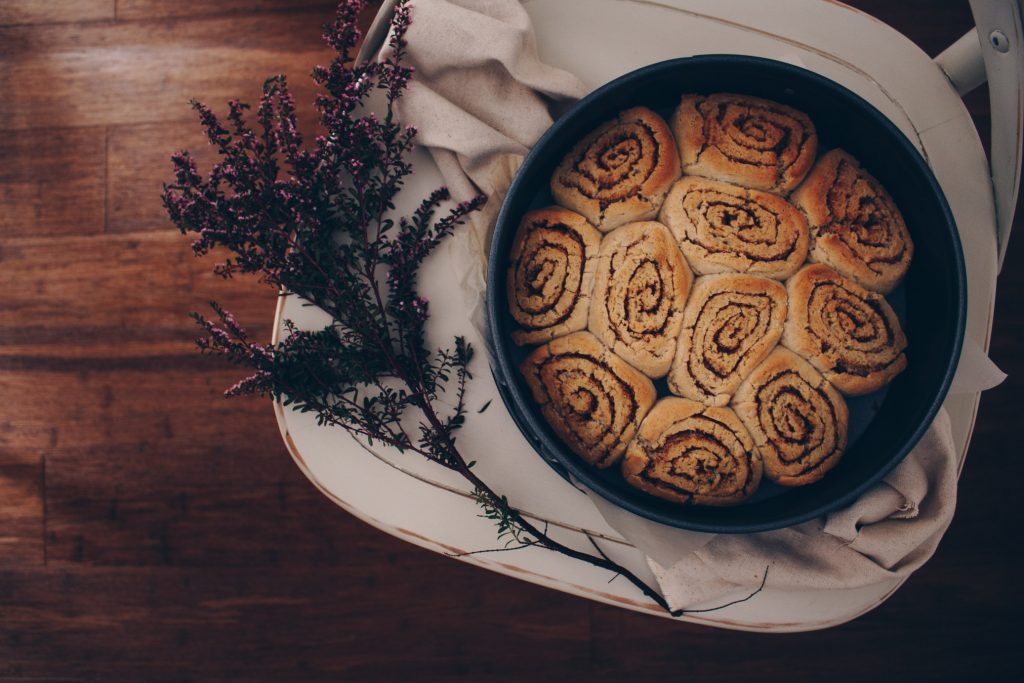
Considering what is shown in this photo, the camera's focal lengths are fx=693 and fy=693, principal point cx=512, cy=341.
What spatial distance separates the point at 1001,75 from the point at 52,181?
193cm

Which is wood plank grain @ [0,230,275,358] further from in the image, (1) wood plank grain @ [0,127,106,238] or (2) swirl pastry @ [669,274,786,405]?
(2) swirl pastry @ [669,274,786,405]

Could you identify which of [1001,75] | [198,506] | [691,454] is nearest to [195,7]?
[198,506]

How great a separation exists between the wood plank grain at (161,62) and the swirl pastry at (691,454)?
3.87 feet

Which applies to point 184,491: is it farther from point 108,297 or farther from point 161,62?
point 161,62

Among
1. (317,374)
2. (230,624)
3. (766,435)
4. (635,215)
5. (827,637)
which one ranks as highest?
(635,215)

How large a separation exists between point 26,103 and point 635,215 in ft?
5.24

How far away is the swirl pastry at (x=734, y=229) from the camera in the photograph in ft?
3.23

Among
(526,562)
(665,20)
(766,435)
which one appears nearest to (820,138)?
(665,20)

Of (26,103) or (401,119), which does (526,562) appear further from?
(26,103)

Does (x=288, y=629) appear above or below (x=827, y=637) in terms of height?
below

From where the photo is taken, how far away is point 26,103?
5.60ft

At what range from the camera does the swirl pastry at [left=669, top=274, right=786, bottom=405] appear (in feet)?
3.24

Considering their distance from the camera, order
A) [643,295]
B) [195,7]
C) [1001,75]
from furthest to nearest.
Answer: [195,7] < [643,295] < [1001,75]

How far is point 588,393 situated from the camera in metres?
0.99
